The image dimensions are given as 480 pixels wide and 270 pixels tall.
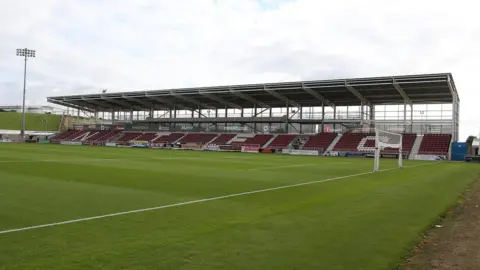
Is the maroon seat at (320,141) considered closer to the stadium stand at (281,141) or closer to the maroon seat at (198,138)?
the stadium stand at (281,141)

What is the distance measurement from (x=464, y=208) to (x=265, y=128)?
62.4 m

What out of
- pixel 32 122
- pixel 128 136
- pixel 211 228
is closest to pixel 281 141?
pixel 128 136

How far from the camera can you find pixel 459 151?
53.1 metres

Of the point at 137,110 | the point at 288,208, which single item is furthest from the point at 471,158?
the point at 137,110

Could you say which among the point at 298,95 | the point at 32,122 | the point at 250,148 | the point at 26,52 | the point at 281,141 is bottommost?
the point at 250,148

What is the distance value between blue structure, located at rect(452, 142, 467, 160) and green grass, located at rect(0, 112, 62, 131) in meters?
96.7

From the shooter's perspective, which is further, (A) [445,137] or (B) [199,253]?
(A) [445,137]

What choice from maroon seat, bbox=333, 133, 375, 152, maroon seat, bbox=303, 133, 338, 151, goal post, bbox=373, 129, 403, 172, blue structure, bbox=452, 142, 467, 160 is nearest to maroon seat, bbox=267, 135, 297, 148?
maroon seat, bbox=303, 133, 338, 151

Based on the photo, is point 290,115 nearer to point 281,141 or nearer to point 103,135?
point 281,141

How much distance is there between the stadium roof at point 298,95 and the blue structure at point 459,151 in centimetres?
773

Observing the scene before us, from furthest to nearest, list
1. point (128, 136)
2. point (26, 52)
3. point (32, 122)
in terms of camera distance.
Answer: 1. point (32, 122)
2. point (128, 136)
3. point (26, 52)

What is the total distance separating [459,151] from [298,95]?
25.1m

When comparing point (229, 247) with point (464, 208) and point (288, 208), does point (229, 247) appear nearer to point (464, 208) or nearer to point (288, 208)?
point (288, 208)

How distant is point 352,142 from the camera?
A: 60.2 meters
